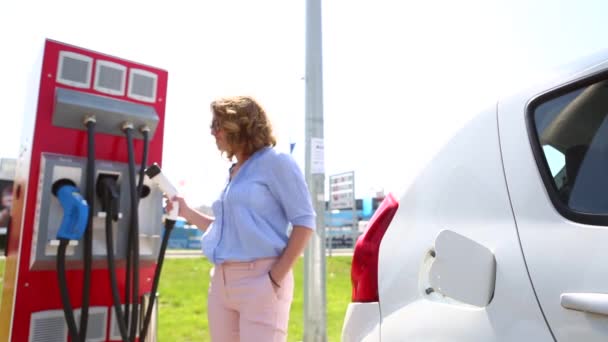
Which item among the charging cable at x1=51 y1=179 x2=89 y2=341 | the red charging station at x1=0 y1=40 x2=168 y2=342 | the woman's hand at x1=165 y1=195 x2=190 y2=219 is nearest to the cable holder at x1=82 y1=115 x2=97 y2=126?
the red charging station at x1=0 y1=40 x2=168 y2=342

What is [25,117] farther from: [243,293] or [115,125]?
[243,293]

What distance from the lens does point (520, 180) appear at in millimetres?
1393

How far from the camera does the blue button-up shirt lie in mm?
2311

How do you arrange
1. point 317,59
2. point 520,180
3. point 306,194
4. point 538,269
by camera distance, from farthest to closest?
point 317,59, point 306,194, point 520,180, point 538,269

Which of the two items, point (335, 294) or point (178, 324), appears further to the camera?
point (335, 294)

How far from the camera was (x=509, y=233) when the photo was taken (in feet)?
4.49

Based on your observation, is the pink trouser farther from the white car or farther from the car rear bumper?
the white car

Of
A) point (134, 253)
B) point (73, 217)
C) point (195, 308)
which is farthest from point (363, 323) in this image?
point (195, 308)

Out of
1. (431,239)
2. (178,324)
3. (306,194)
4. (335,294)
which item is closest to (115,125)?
(306,194)

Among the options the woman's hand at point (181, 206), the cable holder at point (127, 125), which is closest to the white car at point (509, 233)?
the woman's hand at point (181, 206)

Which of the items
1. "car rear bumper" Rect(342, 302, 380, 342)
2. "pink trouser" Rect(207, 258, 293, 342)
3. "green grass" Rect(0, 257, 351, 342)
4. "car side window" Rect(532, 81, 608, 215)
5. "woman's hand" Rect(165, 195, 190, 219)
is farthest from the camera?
"green grass" Rect(0, 257, 351, 342)

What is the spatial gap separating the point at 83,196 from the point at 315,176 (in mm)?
2314

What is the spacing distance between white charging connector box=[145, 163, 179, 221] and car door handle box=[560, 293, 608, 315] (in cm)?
209

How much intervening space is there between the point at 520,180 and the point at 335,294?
318 inches
